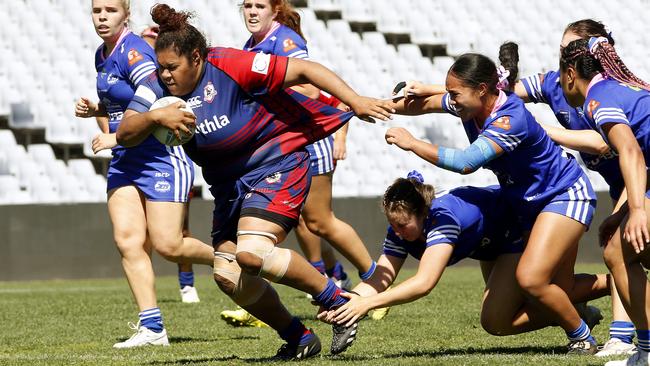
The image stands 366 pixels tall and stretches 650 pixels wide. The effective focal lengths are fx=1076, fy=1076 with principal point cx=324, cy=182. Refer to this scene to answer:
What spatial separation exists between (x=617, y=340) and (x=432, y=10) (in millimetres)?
13713

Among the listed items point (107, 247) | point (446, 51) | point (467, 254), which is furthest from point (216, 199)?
point (446, 51)

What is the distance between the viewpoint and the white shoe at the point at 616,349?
549 centimetres

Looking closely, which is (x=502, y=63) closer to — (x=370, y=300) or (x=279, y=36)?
(x=279, y=36)

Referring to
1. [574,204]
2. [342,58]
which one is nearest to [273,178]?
[574,204]

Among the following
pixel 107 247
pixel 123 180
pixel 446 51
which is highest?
pixel 123 180

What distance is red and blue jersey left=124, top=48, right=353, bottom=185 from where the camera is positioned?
5277 mm

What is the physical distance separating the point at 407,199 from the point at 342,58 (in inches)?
474

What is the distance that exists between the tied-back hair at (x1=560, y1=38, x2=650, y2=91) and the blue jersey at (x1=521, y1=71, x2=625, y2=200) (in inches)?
35.6

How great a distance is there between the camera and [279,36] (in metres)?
7.52

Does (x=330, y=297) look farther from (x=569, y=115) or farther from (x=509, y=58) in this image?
(x=509, y=58)

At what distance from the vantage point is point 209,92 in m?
5.28

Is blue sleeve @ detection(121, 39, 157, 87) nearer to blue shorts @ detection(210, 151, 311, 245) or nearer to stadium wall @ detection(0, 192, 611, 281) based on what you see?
blue shorts @ detection(210, 151, 311, 245)

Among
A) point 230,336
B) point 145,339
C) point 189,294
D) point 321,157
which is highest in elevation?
point 321,157

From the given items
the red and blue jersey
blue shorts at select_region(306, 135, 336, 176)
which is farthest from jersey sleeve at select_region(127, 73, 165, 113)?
blue shorts at select_region(306, 135, 336, 176)
